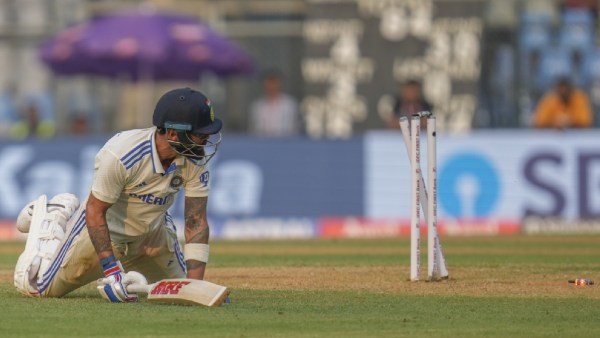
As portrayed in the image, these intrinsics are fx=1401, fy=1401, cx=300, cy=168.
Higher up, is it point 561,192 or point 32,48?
point 32,48

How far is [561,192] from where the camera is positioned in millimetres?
18406

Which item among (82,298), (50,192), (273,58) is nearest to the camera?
(82,298)

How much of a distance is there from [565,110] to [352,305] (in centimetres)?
1097

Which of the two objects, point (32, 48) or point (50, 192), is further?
point (32, 48)

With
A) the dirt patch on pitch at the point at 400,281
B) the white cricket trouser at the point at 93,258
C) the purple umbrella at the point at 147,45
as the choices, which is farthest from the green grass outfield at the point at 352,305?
the purple umbrella at the point at 147,45

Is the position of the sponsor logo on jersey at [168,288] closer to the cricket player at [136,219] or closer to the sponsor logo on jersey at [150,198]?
the cricket player at [136,219]

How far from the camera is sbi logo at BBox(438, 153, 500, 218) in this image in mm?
18594

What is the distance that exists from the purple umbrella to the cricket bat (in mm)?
12029

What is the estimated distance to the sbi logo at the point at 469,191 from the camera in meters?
18.6

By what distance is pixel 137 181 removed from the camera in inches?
349

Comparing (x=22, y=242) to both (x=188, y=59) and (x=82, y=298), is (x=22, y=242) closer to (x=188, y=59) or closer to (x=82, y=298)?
(x=188, y=59)

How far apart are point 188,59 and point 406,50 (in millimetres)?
3246

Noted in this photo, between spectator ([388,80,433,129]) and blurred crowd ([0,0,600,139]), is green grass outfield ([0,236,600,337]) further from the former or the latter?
blurred crowd ([0,0,600,139])

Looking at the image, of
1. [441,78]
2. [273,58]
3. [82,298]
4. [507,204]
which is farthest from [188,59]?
[82,298]
